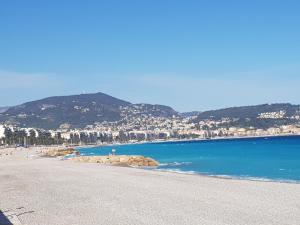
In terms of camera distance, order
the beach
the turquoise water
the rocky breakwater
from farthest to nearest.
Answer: the rocky breakwater < the turquoise water < the beach

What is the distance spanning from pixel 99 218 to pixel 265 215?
16.1 ft

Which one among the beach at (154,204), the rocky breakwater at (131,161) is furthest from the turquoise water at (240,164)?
the beach at (154,204)

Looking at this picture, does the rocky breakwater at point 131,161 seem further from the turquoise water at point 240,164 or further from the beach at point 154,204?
the beach at point 154,204

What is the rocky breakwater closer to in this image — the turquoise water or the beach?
the turquoise water

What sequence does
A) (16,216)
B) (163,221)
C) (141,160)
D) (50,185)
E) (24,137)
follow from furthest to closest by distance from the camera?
(24,137) < (141,160) < (50,185) < (16,216) < (163,221)

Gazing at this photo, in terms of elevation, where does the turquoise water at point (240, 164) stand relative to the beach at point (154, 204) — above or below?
below

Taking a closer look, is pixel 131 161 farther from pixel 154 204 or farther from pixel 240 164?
pixel 154 204

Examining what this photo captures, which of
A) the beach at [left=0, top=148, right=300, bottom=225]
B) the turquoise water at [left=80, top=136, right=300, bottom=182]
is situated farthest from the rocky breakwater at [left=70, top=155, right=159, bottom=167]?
the beach at [left=0, top=148, right=300, bottom=225]

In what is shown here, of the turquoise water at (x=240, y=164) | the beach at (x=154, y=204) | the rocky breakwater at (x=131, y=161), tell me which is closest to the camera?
the beach at (x=154, y=204)

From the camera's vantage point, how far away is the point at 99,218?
15.3 metres

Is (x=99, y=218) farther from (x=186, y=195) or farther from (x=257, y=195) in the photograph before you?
(x=257, y=195)

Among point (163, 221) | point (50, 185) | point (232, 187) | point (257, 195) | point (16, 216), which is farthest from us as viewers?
point (50, 185)

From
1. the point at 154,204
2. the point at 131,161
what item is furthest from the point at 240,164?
the point at 154,204

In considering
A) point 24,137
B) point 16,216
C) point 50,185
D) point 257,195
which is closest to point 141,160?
point 50,185
